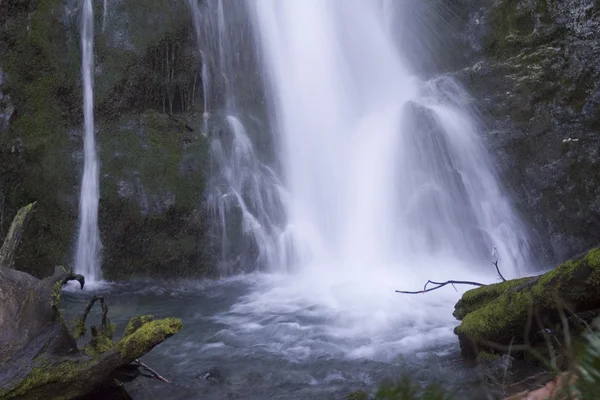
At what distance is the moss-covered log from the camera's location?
334 centimetres

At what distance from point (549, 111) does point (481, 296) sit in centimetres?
604

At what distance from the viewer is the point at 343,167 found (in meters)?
10.6

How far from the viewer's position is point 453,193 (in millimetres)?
9633

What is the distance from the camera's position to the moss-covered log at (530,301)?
11.0 ft

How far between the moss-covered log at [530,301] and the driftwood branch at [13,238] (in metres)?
3.73

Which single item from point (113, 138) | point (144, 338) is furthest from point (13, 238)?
point (113, 138)

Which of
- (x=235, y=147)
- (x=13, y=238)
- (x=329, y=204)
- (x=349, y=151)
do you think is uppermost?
(x=235, y=147)

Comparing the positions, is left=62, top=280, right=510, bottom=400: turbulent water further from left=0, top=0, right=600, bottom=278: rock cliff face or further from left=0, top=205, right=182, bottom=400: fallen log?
left=0, top=0, right=600, bottom=278: rock cliff face

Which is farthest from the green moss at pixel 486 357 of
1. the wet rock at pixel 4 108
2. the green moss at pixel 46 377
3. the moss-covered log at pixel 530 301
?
the wet rock at pixel 4 108

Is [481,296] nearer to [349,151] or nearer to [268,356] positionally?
[268,356]

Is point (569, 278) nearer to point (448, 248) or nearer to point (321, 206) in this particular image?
point (448, 248)

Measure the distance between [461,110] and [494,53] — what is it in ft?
4.38

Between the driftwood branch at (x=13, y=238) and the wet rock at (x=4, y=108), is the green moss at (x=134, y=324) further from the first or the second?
the wet rock at (x=4, y=108)

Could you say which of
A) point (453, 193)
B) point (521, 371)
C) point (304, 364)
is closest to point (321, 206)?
point (453, 193)
